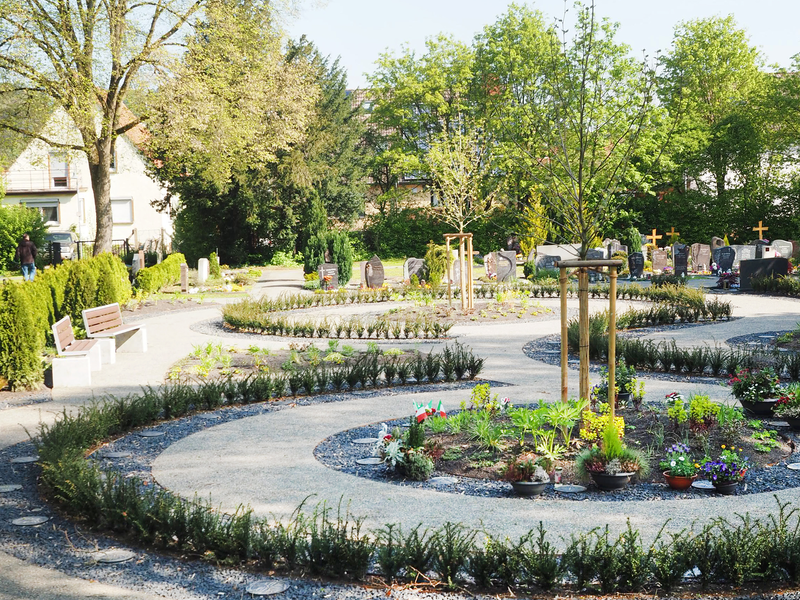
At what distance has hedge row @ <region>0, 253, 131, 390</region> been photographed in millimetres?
10359

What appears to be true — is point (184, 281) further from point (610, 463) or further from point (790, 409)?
point (610, 463)

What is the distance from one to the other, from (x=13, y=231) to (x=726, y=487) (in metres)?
36.8

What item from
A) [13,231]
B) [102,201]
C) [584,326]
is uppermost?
[102,201]

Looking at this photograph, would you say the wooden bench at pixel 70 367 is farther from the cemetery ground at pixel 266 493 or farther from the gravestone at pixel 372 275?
the gravestone at pixel 372 275

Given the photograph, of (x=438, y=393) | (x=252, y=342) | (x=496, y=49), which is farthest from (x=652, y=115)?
(x=438, y=393)

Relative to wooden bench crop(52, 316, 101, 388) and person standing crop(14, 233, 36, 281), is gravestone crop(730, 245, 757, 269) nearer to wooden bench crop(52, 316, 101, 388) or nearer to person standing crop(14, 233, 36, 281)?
wooden bench crop(52, 316, 101, 388)

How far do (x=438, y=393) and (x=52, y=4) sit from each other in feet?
57.9

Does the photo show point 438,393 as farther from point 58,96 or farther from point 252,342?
point 58,96

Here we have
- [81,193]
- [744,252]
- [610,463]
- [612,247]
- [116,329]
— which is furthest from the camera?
[81,193]

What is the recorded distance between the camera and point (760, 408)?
25.4 ft

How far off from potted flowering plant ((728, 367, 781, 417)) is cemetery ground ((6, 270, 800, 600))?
91cm

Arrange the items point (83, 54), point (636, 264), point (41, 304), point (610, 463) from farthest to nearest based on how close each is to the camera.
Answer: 1. point (636, 264)
2. point (83, 54)
3. point (41, 304)
4. point (610, 463)

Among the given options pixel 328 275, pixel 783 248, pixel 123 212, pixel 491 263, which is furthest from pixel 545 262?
pixel 123 212

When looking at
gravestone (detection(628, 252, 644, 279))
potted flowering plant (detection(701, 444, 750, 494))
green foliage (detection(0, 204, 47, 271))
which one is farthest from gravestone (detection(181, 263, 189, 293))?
potted flowering plant (detection(701, 444, 750, 494))
